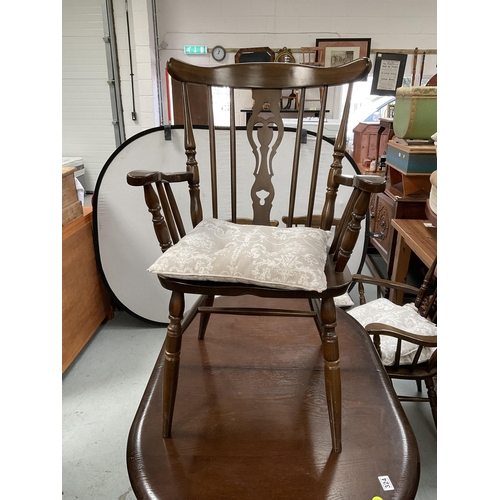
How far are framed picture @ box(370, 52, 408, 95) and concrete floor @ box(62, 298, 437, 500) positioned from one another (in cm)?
383

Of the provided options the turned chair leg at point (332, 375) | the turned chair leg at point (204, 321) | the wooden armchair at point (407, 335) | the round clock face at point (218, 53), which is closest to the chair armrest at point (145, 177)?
the turned chair leg at point (204, 321)

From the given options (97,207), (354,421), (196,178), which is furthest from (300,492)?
(97,207)

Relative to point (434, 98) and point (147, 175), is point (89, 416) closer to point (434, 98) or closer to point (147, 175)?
point (147, 175)

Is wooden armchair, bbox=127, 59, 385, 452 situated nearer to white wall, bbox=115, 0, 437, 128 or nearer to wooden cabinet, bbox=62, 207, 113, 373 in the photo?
wooden cabinet, bbox=62, 207, 113, 373

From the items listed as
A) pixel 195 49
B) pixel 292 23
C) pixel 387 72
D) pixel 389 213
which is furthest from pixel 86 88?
pixel 389 213

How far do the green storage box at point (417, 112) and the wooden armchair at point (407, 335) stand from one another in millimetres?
844

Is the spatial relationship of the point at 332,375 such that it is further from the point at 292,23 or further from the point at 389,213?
the point at 292,23

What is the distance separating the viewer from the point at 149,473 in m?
0.90

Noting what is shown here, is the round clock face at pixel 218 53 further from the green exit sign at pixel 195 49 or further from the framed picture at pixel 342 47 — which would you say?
the framed picture at pixel 342 47

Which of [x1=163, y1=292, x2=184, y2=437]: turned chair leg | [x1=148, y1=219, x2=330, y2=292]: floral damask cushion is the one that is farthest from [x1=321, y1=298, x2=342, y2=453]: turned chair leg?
[x1=163, y1=292, x2=184, y2=437]: turned chair leg

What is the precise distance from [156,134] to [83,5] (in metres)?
3.42

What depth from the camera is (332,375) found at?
0.93 m

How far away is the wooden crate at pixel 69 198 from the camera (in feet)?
6.19

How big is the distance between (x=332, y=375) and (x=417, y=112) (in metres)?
1.65
